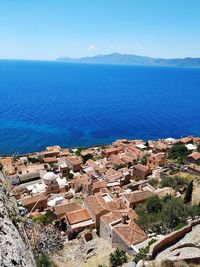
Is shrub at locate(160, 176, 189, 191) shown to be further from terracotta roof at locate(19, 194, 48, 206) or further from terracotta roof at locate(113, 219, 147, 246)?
terracotta roof at locate(19, 194, 48, 206)

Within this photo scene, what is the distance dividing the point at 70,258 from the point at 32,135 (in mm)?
57476

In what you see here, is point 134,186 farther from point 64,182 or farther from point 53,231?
point 53,231

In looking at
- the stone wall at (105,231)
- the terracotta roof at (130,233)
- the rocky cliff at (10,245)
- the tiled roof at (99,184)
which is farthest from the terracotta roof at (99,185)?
the rocky cliff at (10,245)

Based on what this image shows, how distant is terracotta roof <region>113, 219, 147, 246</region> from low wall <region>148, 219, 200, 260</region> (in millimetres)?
4288

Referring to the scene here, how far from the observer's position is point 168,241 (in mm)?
19297

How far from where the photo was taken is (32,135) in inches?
3115

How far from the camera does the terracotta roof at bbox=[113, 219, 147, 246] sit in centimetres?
2350

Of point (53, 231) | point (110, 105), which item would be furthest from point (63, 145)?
point (110, 105)

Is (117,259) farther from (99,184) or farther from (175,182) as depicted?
(99,184)

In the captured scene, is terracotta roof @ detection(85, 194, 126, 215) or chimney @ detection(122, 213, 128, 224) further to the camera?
terracotta roof @ detection(85, 194, 126, 215)

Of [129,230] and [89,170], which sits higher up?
[129,230]

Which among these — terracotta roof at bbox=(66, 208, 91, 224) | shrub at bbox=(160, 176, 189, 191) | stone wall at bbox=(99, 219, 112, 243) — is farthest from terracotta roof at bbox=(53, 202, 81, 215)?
shrub at bbox=(160, 176, 189, 191)

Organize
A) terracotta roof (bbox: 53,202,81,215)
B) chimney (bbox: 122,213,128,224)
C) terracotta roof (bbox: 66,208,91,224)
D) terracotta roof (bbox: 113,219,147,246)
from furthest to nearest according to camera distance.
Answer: terracotta roof (bbox: 53,202,81,215), terracotta roof (bbox: 66,208,91,224), chimney (bbox: 122,213,128,224), terracotta roof (bbox: 113,219,147,246)

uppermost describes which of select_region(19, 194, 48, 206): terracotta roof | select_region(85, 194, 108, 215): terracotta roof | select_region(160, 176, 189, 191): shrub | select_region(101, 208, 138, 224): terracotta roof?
select_region(160, 176, 189, 191): shrub
